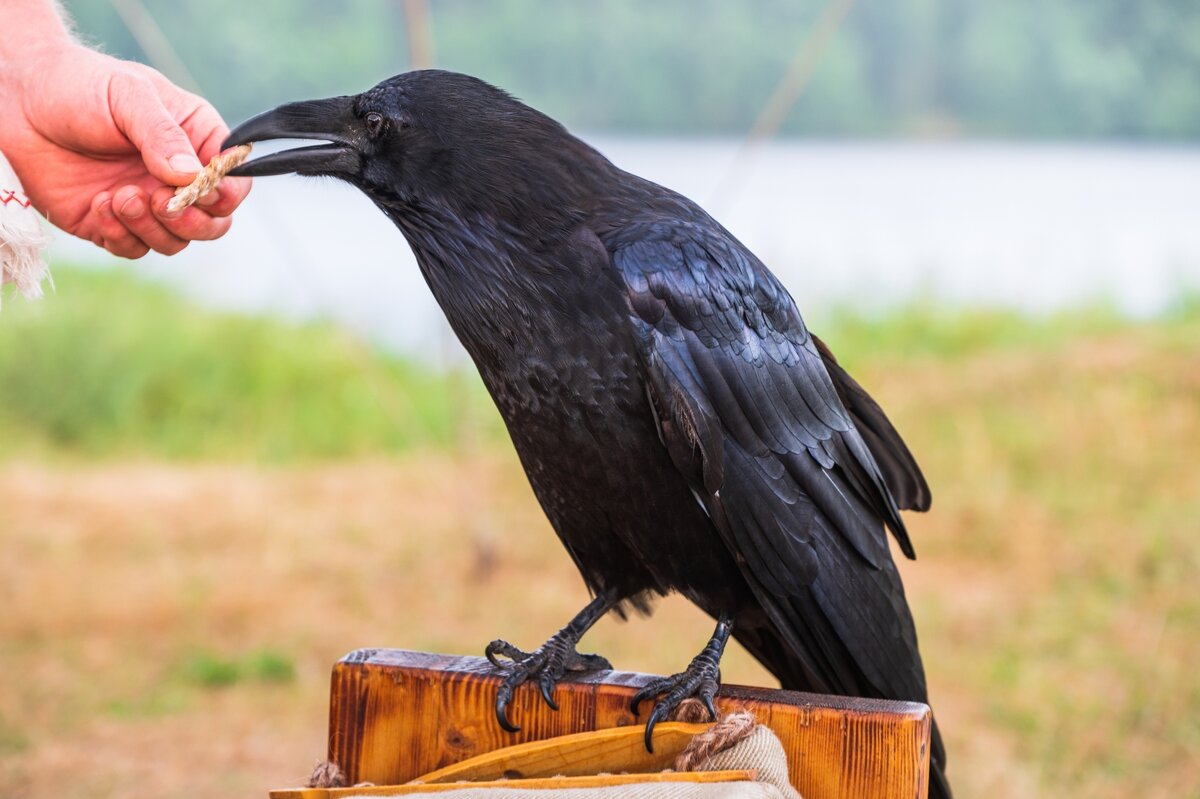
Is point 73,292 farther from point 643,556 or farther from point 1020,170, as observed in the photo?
point 643,556

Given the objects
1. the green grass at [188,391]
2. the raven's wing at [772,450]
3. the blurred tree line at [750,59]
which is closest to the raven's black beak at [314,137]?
the raven's wing at [772,450]

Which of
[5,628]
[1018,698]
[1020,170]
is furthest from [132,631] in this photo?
[1020,170]

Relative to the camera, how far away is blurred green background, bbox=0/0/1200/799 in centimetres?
428

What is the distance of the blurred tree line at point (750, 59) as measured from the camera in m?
6.00

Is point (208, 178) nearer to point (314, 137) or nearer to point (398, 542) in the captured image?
point (314, 137)

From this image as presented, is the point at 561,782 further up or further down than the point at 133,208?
further down

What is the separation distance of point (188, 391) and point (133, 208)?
511 centimetres

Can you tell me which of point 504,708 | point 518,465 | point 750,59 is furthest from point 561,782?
point 750,59

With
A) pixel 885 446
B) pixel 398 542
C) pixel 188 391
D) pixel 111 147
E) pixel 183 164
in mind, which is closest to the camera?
pixel 183 164

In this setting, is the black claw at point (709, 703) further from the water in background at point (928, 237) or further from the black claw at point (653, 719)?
the water in background at point (928, 237)

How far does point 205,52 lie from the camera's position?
21.7 feet

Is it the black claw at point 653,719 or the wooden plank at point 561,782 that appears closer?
the wooden plank at point 561,782

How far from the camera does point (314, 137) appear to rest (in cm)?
189

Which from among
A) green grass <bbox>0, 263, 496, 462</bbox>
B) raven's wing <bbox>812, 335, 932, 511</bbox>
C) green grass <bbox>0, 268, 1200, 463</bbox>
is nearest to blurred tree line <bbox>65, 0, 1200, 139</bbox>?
green grass <bbox>0, 268, 1200, 463</bbox>
